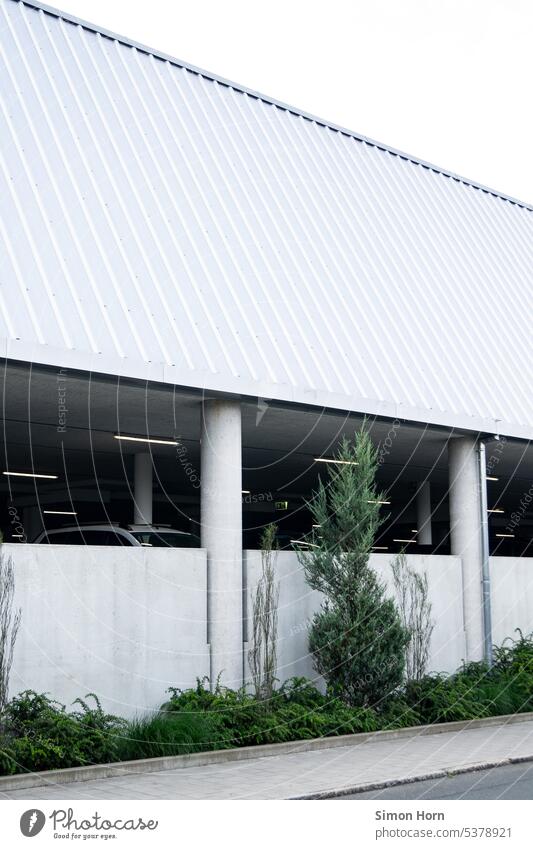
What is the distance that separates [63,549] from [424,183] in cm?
1402

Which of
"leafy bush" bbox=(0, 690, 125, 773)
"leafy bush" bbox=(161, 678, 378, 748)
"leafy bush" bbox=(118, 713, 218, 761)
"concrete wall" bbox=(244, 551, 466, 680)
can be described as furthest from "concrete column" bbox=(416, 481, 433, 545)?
"leafy bush" bbox=(0, 690, 125, 773)

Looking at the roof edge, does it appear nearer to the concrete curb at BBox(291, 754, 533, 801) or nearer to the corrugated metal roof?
the corrugated metal roof

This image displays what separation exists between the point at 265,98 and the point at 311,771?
13.4 m

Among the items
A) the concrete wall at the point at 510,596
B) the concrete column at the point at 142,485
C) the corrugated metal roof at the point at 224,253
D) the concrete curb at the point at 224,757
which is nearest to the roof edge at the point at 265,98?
the corrugated metal roof at the point at 224,253

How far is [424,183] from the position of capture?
22.7 metres

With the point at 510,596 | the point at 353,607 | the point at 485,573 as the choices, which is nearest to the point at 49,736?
the point at 353,607

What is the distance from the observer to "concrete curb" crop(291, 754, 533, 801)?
32.3 feet

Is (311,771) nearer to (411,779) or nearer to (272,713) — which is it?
(411,779)

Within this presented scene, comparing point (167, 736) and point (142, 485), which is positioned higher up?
point (142, 485)

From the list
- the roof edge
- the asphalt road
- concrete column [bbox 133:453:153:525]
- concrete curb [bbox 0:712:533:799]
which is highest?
the roof edge

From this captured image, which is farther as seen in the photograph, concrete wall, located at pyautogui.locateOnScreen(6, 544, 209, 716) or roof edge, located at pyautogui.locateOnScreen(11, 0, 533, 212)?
roof edge, located at pyautogui.locateOnScreen(11, 0, 533, 212)

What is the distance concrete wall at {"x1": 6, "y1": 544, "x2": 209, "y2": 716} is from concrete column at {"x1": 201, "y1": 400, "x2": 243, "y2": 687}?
6.4 inches

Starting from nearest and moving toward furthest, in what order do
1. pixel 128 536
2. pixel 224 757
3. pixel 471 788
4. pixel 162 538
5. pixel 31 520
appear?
pixel 471 788 → pixel 224 757 → pixel 128 536 → pixel 162 538 → pixel 31 520

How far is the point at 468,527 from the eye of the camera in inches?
677
